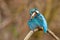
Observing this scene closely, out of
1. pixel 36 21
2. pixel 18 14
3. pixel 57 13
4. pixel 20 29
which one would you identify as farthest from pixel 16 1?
pixel 36 21

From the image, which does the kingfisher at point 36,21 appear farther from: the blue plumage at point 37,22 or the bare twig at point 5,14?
the bare twig at point 5,14

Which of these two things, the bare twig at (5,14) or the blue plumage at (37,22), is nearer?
the blue plumage at (37,22)

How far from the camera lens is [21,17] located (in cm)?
240

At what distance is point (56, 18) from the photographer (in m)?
2.49

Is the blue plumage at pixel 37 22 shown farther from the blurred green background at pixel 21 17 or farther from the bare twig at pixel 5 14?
the bare twig at pixel 5 14

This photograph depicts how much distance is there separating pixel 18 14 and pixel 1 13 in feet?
0.61

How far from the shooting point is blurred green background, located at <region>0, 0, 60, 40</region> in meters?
2.31

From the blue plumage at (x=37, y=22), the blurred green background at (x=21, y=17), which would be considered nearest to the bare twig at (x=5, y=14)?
the blurred green background at (x=21, y=17)

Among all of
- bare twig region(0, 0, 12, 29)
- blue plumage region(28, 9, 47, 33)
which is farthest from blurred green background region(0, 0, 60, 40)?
blue plumage region(28, 9, 47, 33)

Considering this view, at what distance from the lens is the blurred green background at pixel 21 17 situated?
2.31m

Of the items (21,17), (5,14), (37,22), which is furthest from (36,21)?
(5,14)

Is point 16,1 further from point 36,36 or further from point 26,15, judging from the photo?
point 36,36

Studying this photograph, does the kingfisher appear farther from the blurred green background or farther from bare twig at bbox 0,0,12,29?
bare twig at bbox 0,0,12,29

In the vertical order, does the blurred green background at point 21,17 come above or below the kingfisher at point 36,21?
below
